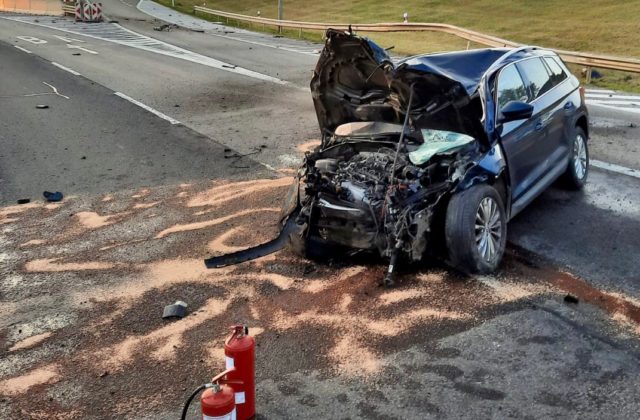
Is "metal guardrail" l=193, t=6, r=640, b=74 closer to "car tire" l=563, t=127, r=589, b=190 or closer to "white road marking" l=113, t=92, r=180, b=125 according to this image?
"white road marking" l=113, t=92, r=180, b=125

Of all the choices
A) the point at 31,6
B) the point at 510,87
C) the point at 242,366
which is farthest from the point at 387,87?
the point at 31,6

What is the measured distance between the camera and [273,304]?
204 inches

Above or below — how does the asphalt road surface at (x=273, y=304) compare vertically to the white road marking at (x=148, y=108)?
below

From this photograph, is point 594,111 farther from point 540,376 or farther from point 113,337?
point 113,337

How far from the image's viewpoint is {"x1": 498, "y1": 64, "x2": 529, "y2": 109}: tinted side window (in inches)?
249

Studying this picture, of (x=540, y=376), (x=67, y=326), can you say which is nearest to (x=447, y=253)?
(x=540, y=376)

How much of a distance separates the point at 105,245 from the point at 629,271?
5124 mm

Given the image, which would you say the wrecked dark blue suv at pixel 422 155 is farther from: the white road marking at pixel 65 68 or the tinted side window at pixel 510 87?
the white road marking at pixel 65 68

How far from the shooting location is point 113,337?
15.6 feet

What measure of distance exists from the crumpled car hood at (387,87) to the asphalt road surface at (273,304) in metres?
1.38

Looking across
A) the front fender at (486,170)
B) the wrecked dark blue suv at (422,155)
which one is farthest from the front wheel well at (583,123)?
the front fender at (486,170)

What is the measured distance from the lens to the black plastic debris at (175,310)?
5.04m

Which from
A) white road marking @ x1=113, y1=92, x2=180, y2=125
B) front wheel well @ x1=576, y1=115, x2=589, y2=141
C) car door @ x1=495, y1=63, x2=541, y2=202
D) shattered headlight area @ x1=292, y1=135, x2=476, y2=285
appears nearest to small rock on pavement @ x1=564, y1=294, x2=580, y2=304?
shattered headlight area @ x1=292, y1=135, x2=476, y2=285

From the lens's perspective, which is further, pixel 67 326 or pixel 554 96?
pixel 554 96
